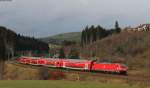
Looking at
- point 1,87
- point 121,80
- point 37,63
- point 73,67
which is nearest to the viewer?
point 1,87

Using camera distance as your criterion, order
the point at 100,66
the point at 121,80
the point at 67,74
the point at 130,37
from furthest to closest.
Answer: the point at 130,37 → the point at 100,66 → the point at 67,74 → the point at 121,80

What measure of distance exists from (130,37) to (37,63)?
55.8m

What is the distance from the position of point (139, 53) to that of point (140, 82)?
83.4 meters

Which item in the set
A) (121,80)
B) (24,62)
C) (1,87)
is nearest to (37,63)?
(24,62)

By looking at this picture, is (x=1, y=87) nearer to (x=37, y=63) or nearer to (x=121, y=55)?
(x=37, y=63)

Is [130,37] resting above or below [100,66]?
above

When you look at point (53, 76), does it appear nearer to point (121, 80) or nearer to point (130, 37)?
point (121, 80)

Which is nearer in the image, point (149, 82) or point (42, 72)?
point (149, 82)

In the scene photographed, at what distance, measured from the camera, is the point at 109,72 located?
81938mm

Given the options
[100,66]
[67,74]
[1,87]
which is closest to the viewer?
[1,87]

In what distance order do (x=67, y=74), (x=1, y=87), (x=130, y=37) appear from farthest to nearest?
(x=130, y=37) → (x=67, y=74) → (x=1, y=87)

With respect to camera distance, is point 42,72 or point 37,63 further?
point 37,63

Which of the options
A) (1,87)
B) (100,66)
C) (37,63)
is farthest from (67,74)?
(37,63)

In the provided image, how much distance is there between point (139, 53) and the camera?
13575 cm
